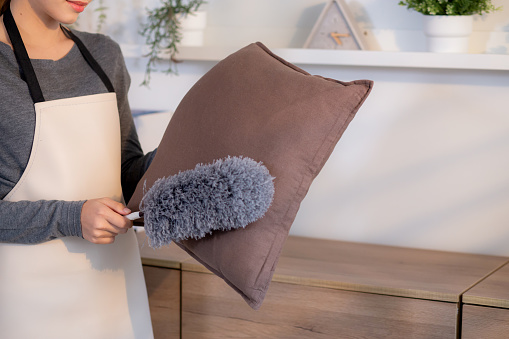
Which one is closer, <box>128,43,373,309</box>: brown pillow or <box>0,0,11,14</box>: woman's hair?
<box>128,43,373,309</box>: brown pillow

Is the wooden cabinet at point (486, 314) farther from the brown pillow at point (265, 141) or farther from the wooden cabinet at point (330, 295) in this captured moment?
Result: the brown pillow at point (265, 141)

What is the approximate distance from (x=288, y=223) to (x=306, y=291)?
557mm

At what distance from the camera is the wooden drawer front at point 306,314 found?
140cm

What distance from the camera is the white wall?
1680mm

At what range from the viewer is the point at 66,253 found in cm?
115

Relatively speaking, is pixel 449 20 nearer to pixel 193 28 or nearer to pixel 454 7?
pixel 454 7

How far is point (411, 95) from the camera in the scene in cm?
173

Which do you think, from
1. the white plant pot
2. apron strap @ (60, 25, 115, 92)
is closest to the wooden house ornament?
the white plant pot

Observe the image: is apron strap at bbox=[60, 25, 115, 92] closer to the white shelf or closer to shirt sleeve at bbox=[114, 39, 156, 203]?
shirt sleeve at bbox=[114, 39, 156, 203]

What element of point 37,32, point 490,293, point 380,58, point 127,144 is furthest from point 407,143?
point 37,32

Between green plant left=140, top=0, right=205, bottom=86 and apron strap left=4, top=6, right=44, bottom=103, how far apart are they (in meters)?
0.73

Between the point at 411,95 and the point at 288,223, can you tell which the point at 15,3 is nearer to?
the point at 288,223

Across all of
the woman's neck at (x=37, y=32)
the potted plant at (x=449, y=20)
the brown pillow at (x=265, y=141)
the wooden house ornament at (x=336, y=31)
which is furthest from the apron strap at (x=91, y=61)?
the potted plant at (x=449, y=20)

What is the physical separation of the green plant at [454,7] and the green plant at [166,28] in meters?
0.64
